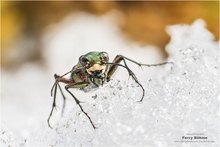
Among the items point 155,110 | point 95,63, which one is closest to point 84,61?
point 95,63

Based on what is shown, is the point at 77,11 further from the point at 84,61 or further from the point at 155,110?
the point at 155,110

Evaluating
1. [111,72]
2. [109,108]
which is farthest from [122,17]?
[109,108]

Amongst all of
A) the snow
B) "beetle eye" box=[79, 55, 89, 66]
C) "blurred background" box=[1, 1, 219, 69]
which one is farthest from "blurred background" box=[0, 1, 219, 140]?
"beetle eye" box=[79, 55, 89, 66]

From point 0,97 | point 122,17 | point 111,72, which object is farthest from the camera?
point 122,17

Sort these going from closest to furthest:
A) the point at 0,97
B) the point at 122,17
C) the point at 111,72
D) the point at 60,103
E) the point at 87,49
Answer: the point at 111,72 → the point at 60,103 → the point at 0,97 → the point at 87,49 → the point at 122,17

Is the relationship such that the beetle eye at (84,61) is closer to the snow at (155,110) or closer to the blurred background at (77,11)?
the snow at (155,110)

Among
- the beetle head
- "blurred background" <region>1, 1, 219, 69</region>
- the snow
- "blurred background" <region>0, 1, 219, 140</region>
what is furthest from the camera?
"blurred background" <region>1, 1, 219, 69</region>

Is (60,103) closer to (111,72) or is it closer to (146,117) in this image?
(111,72)

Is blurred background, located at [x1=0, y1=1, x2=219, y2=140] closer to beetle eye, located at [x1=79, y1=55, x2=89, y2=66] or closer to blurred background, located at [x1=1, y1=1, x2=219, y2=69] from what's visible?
blurred background, located at [x1=1, y1=1, x2=219, y2=69]
